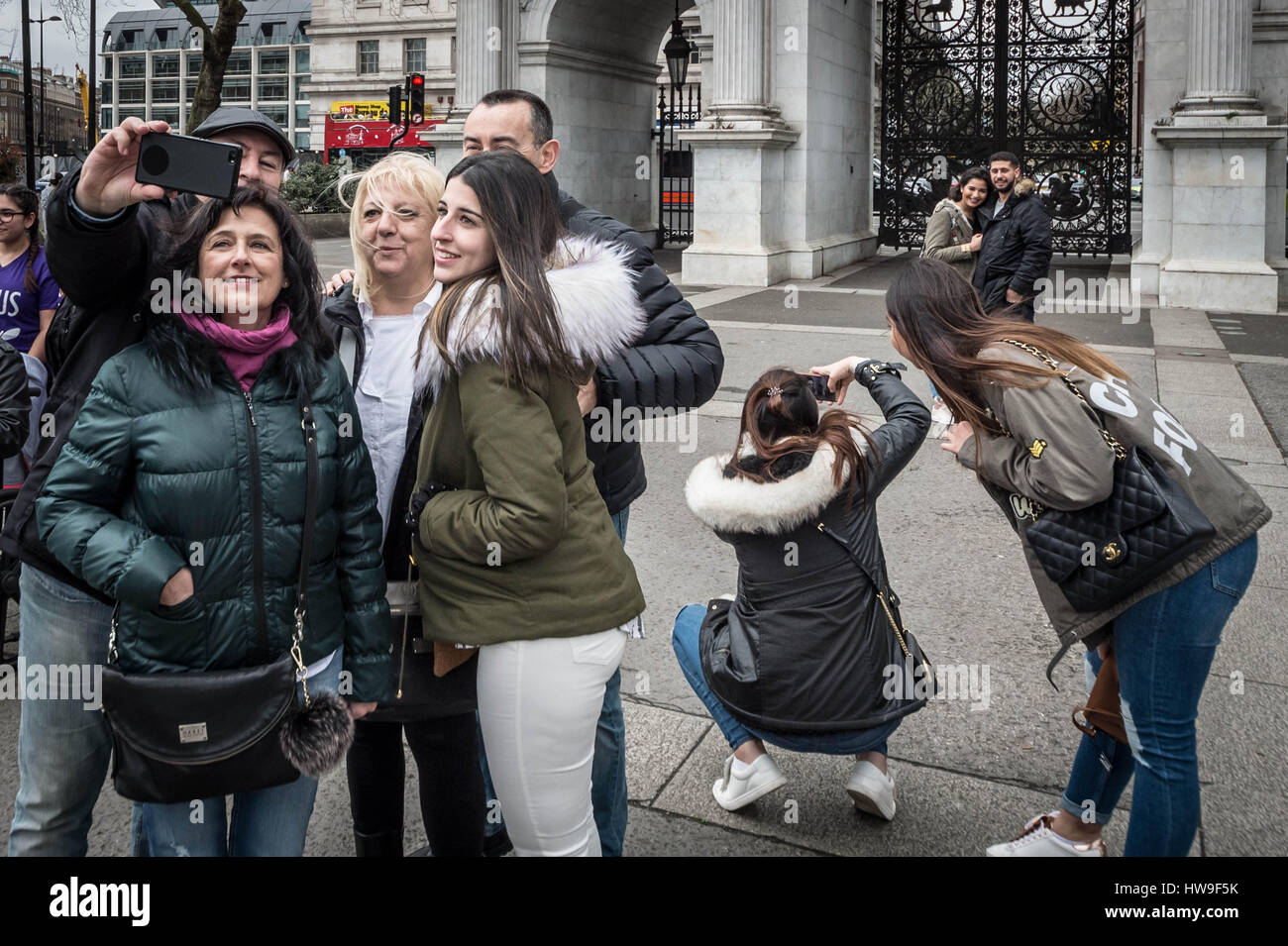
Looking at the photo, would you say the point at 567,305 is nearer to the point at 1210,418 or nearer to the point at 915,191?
the point at 1210,418

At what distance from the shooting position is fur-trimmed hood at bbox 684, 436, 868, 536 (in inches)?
132

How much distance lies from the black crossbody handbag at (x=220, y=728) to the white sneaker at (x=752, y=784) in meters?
1.50

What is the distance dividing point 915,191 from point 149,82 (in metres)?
123

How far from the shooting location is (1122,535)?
2.88 metres

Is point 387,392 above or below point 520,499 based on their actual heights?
above

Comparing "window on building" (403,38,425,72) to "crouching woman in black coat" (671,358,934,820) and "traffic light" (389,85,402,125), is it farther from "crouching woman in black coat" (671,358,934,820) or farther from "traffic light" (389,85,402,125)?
"crouching woman in black coat" (671,358,934,820)

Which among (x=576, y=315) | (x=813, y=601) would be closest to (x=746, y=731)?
(x=813, y=601)

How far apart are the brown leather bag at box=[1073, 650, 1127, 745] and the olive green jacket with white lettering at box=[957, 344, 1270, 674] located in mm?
306

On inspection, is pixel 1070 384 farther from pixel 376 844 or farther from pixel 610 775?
pixel 376 844

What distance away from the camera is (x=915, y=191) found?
77.3ft

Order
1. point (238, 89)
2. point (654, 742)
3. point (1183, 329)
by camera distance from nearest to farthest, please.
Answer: point (654, 742) < point (1183, 329) < point (238, 89)

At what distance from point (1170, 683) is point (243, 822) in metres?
2.19

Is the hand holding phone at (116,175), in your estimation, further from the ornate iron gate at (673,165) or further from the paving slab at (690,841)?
the ornate iron gate at (673,165)
